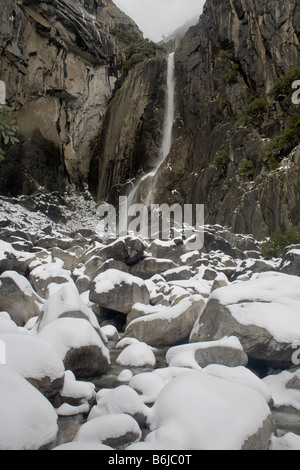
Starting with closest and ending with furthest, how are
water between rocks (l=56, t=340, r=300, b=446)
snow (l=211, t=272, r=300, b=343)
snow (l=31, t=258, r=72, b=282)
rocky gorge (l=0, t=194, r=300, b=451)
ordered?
rocky gorge (l=0, t=194, r=300, b=451) → water between rocks (l=56, t=340, r=300, b=446) → snow (l=211, t=272, r=300, b=343) → snow (l=31, t=258, r=72, b=282)

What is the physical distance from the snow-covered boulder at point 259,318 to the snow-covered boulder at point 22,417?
13.9 ft

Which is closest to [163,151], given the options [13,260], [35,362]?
[13,260]

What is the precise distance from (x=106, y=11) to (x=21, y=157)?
31107 mm

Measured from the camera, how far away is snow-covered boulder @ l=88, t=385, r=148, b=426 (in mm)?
4695

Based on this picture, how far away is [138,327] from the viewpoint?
1010 centimetres

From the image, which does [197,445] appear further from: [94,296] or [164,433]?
[94,296]

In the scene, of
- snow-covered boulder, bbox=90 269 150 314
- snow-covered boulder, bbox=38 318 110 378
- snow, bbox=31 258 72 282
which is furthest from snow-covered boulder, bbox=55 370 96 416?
snow, bbox=31 258 72 282

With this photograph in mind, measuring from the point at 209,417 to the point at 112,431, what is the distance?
1122 millimetres

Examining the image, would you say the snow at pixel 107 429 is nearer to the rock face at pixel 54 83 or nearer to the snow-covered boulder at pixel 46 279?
the snow-covered boulder at pixel 46 279

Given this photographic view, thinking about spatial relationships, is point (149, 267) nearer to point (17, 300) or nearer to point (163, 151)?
point (17, 300)

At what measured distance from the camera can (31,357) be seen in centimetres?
531

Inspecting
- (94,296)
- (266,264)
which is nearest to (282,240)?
(266,264)

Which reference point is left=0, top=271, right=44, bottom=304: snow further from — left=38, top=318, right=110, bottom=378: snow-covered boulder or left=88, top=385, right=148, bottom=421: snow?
left=88, top=385, right=148, bottom=421: snow

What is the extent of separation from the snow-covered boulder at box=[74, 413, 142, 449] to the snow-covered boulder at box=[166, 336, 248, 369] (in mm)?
2679
